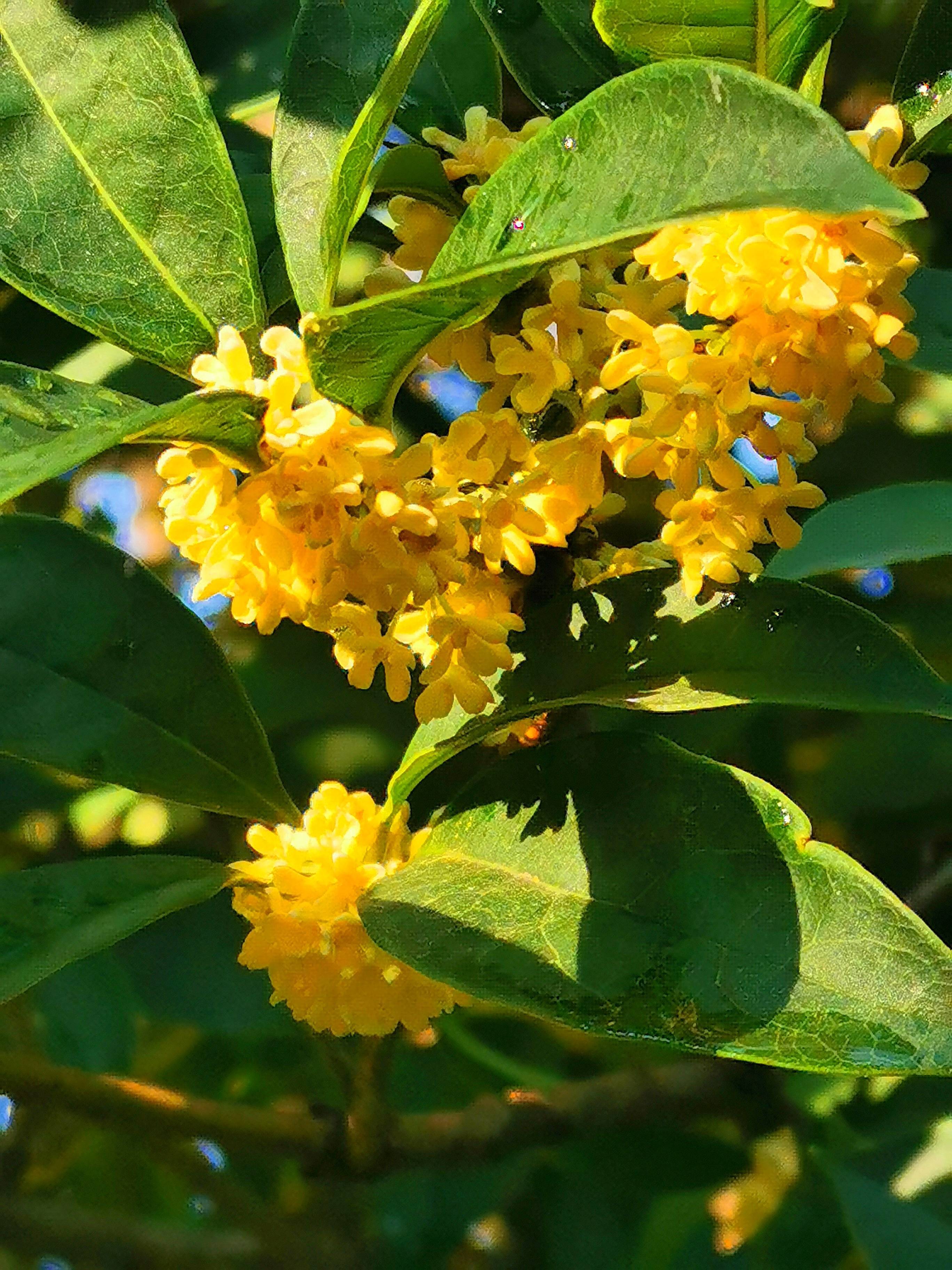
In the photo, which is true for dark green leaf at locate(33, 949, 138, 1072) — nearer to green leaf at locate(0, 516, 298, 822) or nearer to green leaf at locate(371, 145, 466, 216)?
green leaf at locate(0, 516, 298, 822)

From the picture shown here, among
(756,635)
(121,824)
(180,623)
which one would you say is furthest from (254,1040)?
(756,635)

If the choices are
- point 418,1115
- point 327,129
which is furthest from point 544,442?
point 418,1115

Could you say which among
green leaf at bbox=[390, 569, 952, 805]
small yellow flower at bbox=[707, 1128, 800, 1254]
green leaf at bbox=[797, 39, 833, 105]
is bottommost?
small yellow flower at bbox=[707, 1128, 800, 1254]

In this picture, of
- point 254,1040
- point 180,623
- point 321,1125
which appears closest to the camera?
point 180,623

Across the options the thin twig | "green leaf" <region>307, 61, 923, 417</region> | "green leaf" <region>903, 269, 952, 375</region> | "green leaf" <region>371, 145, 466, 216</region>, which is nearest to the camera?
"green leaf" <region>307, 61, 923, 417</region>

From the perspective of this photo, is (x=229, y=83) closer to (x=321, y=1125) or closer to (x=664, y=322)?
(x=664, y=322)

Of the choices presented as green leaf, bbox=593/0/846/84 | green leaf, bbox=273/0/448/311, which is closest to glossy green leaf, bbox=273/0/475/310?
green leaf, bbox=273/0/448/311

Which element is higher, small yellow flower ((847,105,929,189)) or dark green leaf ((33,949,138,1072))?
small yellow flower ((847,105,929,189))
